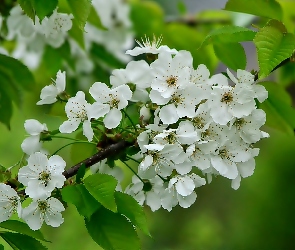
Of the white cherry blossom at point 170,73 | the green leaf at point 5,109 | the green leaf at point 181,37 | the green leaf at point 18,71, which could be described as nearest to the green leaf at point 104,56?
the green leaf at point 181,37

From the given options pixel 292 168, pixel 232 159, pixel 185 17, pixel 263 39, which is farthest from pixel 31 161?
pixel 292 168

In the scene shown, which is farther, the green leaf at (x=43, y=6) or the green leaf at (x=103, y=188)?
the green leaf at (x=43, y=6)

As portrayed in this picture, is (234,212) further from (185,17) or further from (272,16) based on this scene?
(272,16)

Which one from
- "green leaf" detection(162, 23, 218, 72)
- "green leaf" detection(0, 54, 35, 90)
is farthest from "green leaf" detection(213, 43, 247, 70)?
"green leaf" detection(162, 23, 218, 72)

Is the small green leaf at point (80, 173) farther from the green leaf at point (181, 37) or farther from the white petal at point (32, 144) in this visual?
the green leaf at point (181, 37)

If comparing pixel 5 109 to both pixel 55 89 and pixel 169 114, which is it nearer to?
pixel 55 89

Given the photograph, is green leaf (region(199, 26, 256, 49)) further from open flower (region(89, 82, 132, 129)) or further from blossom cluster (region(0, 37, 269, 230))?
open flower (region(89, 82, 132, 129))

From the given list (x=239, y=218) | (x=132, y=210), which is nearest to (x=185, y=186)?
(x=132, y=210)
